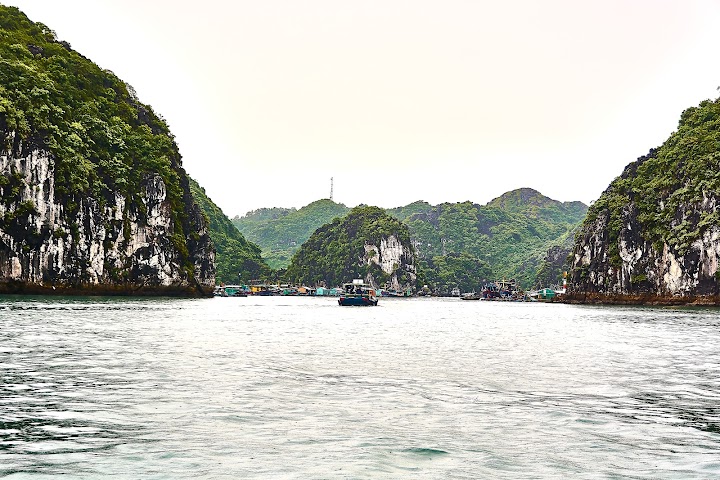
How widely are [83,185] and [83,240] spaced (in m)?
7.86

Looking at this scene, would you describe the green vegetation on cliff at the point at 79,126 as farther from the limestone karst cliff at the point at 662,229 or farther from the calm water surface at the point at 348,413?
the limestone karst cliff at the point at 662,229

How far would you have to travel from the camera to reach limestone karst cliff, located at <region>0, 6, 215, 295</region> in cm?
8769

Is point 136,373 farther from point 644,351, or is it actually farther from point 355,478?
point 644,351

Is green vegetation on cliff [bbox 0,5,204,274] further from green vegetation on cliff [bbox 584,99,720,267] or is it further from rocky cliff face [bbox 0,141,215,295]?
green vegetation on cliff [bbox 584,99,720,267]

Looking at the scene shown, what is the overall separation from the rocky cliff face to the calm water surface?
207 feet

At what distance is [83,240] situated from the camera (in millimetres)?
97562

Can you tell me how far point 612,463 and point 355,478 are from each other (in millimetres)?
4515

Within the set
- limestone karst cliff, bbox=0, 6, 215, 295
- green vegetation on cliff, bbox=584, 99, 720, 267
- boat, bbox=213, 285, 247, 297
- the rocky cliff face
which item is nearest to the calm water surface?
the rocky cliff face

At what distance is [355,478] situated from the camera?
10250 mm

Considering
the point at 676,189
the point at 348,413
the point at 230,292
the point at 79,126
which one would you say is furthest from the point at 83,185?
the point at 676,189

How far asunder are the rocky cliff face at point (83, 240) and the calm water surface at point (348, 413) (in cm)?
6321

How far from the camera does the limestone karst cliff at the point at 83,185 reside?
8769cm

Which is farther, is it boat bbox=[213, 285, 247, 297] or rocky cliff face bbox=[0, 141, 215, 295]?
boat bbox=[213, 285, 247, 297]

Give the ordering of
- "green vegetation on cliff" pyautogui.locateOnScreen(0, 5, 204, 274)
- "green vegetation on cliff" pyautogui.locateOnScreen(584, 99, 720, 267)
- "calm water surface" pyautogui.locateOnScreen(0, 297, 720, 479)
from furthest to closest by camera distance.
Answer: "green vegetation on cliff" pyautogui.locateOnScreen(584, 99, 720, 267) → "green vegetation on cliff" pyautogui.locateOnScreen(0, 5, 204, 274) → "calm water surface" pyautogui.locateOnScreen(0, 297, 720, 479)
